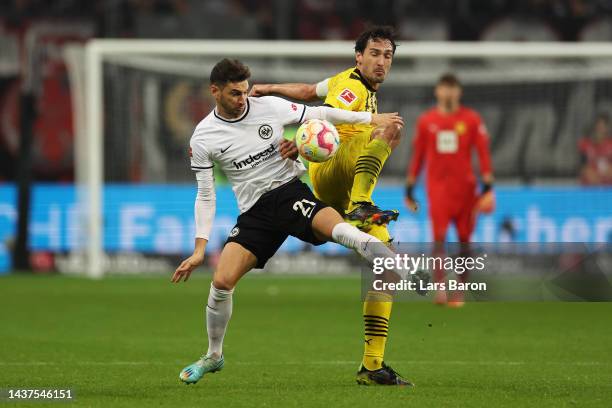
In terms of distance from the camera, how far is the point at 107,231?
17.5m

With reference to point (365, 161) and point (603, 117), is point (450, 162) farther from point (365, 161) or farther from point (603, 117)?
point (365, 161)

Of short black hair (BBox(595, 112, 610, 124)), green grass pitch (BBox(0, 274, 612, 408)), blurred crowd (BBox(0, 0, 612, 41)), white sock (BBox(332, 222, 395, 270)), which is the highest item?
blurred crowd (BBox(0, 0, 612, 41))

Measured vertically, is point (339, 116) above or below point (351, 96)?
below

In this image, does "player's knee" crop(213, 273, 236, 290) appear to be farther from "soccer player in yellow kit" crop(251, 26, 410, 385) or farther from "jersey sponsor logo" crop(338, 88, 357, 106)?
"jersey sponsor logo" crop(338, 88, 357, 106)

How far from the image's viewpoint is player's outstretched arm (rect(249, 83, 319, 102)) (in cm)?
811

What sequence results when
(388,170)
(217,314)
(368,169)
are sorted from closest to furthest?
(217,314)
(368,169)
(388,170)

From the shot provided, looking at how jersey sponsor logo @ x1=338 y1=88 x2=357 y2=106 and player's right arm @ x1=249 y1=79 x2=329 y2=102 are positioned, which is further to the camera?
player's right arm @ x1=249 y1=79 x2=329 y2=102

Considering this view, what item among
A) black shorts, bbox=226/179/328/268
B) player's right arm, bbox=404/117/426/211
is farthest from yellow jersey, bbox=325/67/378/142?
player's right arm, bbox=404/117/426/211

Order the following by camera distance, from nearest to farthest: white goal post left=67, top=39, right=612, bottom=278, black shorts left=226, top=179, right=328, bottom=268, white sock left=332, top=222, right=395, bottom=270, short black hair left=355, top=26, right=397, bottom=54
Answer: white sock left=332, top=222, right=395, bottom=270 < black shorts left=226, top=179, right=328, bottom=268 < short black hair left=355, top=26, right=397, bottom=54 < white goal post left=67, top=39, right=612, bottom=278

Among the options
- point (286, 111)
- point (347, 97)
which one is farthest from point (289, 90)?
point (286, 111)

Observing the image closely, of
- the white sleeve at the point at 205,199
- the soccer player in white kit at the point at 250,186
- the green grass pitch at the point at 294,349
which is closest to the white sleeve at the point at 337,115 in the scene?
the soccer player in white kit at the point at 250,186

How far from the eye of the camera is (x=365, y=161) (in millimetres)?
7953

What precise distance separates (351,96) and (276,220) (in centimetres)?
104

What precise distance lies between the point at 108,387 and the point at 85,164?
1090 cm
